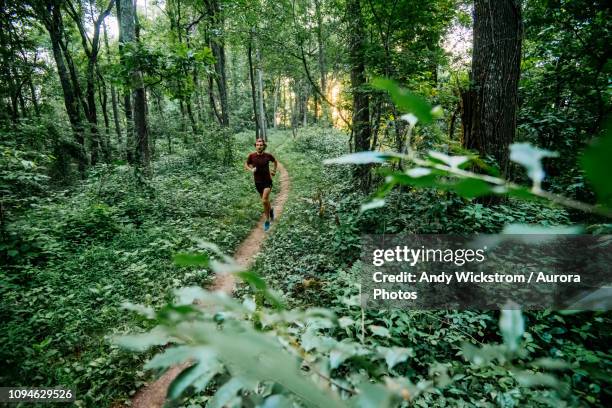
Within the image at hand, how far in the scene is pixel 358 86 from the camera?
7.80 meters

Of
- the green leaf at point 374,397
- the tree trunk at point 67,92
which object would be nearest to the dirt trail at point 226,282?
the green leaf at point 374,397

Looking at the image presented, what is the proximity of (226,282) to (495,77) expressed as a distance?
5.86 metres

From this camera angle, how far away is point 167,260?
Answer: 670cm

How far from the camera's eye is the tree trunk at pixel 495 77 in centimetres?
491

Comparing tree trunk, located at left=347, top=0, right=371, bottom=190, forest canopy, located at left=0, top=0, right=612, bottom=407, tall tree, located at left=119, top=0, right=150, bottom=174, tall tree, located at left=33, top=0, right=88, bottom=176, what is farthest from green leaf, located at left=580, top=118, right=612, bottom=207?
tall tree, located at left=33, top=0, right=88, bottom=176

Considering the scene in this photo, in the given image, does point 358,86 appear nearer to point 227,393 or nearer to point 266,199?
point 266,199

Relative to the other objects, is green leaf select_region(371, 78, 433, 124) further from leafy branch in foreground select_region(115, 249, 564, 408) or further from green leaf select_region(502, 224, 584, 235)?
leafy branch in foreground select_region(115, 249, 564, 408)

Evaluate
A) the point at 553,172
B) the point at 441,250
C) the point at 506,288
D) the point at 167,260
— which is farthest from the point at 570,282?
the point at 167,260

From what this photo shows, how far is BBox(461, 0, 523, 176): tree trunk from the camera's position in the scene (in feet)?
16.1

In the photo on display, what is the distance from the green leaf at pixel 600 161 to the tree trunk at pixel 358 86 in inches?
274

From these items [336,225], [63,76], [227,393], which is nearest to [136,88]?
[63,76]

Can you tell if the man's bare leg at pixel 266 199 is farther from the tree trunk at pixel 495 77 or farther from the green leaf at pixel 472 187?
the green leaf at pixel 472 187

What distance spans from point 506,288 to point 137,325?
4.99 metres

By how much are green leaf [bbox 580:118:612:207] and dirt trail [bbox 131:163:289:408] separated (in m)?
2.77
